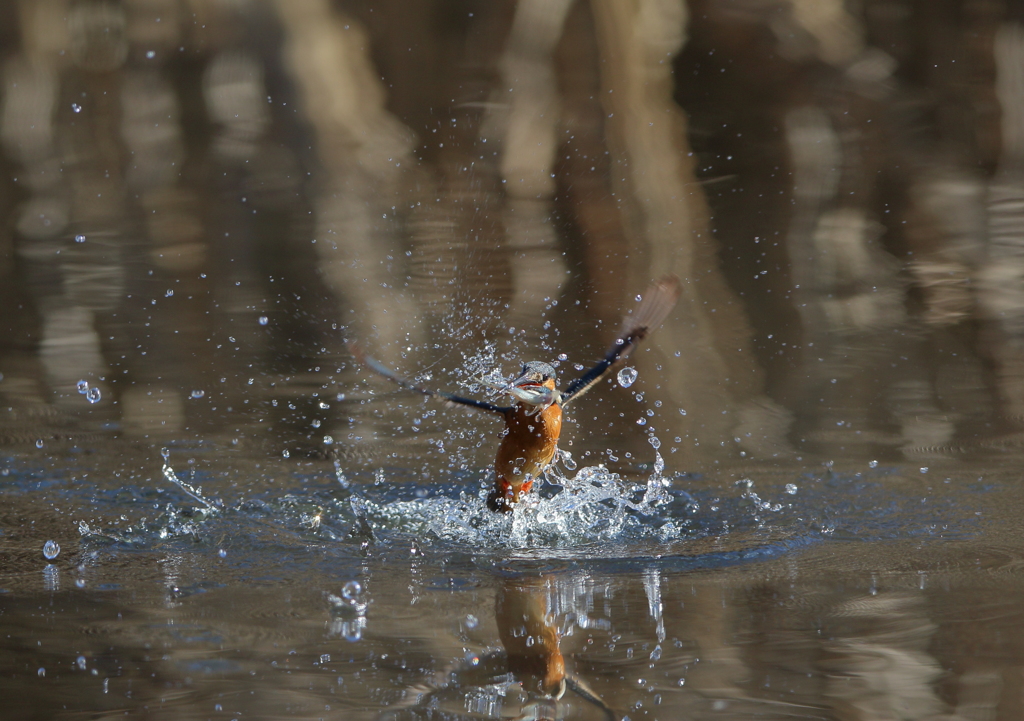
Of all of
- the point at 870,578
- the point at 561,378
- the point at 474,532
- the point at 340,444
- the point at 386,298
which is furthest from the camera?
the point at 386,298

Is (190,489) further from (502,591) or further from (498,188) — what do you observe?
(498,188)

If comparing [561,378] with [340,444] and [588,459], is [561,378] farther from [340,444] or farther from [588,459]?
[340,444]

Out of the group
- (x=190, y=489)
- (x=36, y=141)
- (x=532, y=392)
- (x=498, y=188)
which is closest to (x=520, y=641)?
(x=532, y=392)

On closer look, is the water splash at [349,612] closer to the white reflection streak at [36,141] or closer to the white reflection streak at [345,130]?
the white reflection streak at [345,130]

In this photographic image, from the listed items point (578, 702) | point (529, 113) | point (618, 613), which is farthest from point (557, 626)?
point (529, 113)

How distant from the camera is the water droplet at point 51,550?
1560mm

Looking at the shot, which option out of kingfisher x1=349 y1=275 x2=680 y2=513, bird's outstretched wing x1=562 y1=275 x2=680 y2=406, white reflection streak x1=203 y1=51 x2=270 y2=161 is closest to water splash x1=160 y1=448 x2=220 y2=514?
kingfisher x1=349 y1=275 x2=680 y2=513

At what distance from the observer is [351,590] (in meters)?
1.37

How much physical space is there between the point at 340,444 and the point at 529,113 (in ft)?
4.27

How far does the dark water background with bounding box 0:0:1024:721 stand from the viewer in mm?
1144

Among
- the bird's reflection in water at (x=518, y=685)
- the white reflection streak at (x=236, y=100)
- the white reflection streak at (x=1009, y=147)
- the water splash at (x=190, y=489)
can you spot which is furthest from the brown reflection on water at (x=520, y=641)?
the white reflection streak at (x=236, y=100)

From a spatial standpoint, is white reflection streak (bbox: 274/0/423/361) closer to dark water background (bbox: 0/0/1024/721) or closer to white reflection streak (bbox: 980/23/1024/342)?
dark water background (bbox: 0/0/1024/721)

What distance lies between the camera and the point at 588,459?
2.17m

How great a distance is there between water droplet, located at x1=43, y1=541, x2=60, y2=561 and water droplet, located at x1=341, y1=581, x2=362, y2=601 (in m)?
0.47
